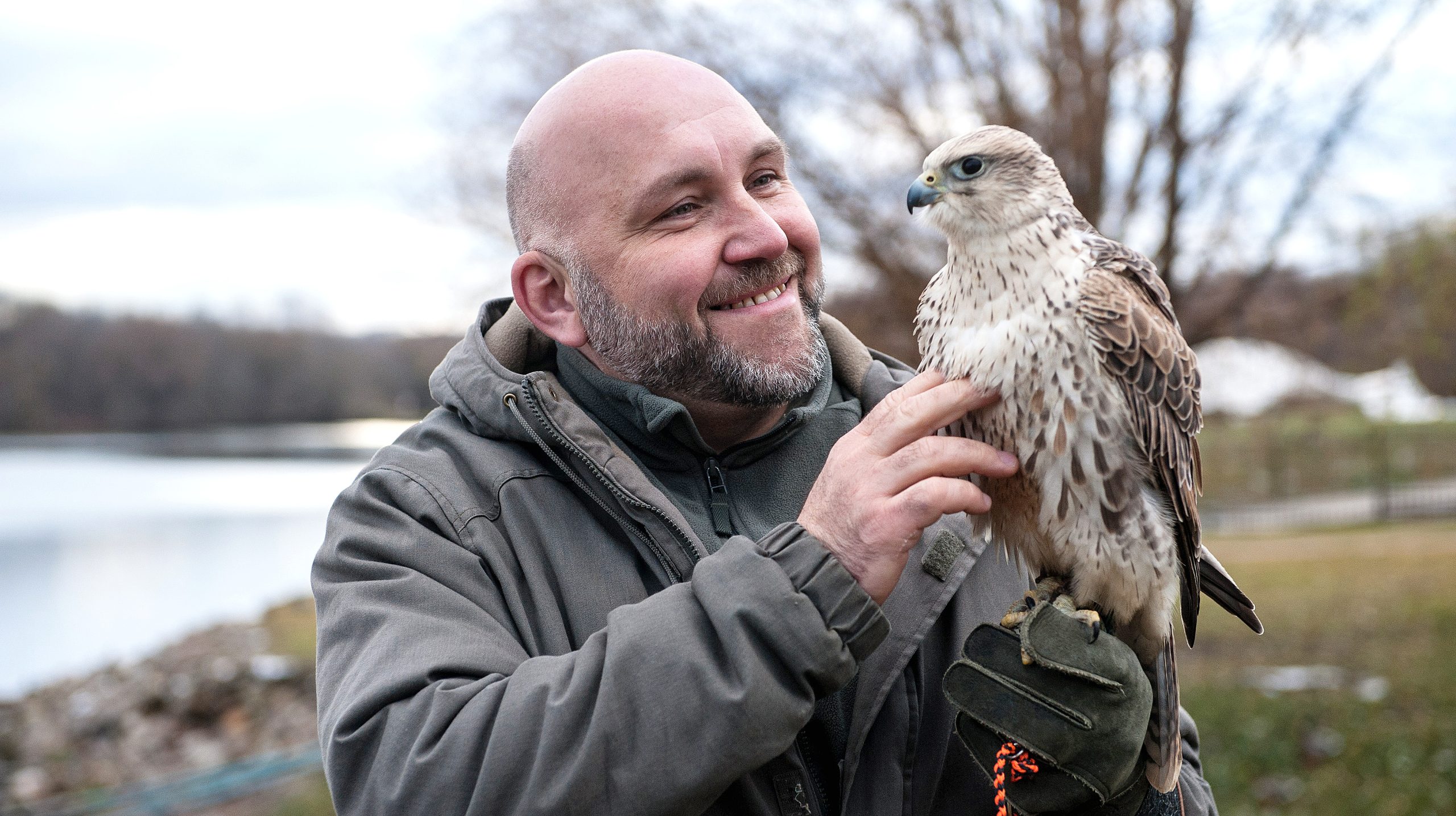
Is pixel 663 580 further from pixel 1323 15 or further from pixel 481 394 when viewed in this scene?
pixel 1323 15

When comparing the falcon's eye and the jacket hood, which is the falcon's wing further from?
the jacket hood

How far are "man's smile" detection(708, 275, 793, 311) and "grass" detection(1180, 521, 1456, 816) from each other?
14.6 ft


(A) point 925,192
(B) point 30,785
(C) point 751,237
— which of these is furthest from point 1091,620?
(B) point 30,785

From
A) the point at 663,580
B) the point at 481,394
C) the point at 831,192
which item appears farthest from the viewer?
the point at 831,192

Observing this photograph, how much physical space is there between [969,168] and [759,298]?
0.45 m

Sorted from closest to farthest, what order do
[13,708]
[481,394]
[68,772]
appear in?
[481,394] → [68,772] → [13,708]

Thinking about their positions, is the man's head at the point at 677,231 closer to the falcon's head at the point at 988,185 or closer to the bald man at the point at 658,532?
the bald man at the point at 658,532

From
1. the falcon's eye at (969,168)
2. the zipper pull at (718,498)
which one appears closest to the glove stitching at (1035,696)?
the zipper pull at (718,498)

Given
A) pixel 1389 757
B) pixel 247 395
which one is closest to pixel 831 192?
pixel 1389 757

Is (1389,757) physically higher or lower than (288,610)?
higher

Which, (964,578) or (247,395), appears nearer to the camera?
(964,578)

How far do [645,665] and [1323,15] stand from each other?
5.26 m

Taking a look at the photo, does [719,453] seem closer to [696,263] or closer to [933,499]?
[696,263]

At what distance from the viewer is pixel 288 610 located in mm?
13117
